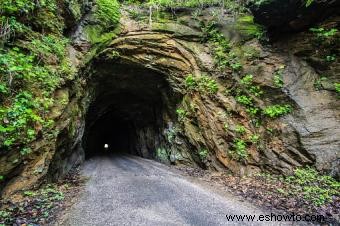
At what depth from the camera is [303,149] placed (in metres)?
7.87

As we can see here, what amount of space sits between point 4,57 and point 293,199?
25.7 feet

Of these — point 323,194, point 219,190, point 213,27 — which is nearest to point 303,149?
point 323,194

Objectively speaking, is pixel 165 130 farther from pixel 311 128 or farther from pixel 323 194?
pixel 323 194

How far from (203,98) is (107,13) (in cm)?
629

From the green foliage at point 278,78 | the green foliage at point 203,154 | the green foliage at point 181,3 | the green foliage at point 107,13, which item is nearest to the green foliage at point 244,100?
the green foliage at point 278,78

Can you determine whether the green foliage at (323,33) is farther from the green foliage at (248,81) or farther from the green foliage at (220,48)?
the green foliage at (220,48)

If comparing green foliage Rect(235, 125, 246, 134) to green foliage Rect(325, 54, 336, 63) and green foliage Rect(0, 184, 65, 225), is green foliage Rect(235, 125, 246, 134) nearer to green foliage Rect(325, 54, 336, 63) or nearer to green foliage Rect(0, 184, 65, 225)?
green foliage Rect(325, 54, 336, 63)

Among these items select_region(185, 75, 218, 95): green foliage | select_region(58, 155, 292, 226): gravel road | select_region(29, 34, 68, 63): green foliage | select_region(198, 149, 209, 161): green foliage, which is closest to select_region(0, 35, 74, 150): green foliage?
select_region(29, 34, 68, 63): green foliage

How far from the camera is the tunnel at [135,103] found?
13797mm

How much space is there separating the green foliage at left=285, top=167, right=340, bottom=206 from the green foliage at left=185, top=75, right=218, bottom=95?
181 inches

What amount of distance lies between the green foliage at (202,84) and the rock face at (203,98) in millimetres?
45

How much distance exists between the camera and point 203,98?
10898mm

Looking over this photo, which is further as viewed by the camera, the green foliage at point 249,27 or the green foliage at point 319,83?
the green foliage at point 249,27

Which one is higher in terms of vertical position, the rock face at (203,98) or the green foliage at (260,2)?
the green foliage at (260,2)
